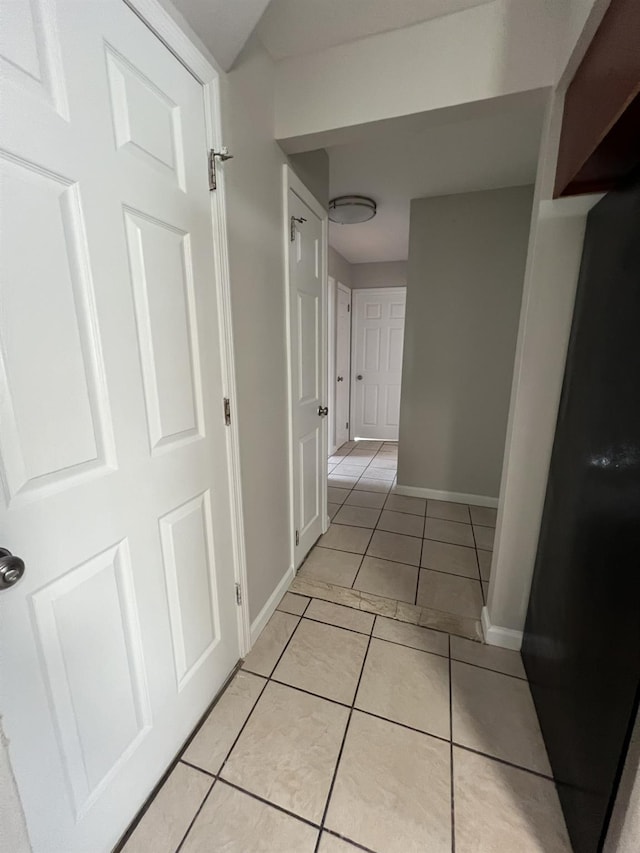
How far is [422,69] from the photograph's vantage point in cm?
128

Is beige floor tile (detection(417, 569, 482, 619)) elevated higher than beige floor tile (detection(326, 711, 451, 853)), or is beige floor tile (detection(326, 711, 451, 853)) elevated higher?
beige floor tile (detection(326, 711, 451, 853))

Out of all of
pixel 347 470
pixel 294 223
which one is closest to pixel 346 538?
pixel 347 470

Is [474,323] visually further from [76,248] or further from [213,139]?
[76,248]

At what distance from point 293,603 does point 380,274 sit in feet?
13.8

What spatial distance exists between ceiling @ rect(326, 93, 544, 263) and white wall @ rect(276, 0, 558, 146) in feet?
0.21

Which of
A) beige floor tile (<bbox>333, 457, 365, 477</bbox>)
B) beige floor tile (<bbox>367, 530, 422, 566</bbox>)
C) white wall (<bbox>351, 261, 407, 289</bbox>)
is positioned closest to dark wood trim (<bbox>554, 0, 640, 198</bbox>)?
beige floor tile (<bbox>367, 530, 422, 566</bbox>)

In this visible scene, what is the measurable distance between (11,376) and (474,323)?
2.89 meters

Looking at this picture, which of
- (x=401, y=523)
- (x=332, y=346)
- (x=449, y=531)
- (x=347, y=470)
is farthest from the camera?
(x=332, y=346)

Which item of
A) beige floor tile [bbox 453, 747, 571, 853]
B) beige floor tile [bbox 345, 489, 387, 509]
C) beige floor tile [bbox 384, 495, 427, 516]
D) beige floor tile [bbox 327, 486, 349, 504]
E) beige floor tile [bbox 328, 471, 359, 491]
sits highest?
beige floor tile [bbox 453, 747, 571, 853]

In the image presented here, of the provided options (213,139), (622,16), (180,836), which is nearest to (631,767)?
(180,836)

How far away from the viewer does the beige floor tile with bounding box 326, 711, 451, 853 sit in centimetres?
97

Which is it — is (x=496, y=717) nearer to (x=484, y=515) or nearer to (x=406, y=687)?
(x=406, y=687)

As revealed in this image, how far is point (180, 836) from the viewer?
3.17ft

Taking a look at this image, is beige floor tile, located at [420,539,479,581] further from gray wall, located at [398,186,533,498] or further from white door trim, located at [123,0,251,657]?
white door trim, located at [123,0,251,657]
